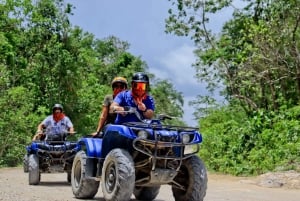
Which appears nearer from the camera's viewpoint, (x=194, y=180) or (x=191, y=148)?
(x=194, y=180)

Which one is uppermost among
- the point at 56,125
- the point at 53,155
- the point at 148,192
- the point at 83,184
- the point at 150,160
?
the point at 56,125

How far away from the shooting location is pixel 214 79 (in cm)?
2561

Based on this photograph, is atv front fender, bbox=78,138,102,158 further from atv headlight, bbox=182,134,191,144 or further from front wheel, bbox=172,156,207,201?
atv headlight, bbox=182,134,191,144

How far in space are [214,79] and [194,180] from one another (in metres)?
18.0

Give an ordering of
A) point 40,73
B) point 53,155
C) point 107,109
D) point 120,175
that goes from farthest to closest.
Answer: point 40,73 < point 53,155 < point 107,109 < point 120,175

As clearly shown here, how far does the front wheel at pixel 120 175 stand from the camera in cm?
742

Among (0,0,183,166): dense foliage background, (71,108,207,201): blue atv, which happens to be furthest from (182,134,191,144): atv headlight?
(0,0,183,166): dense foliage background

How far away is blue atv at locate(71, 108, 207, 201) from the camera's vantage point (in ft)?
24.5

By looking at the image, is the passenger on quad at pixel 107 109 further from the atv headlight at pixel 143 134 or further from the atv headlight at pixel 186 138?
the atv headlight at pixel 186 138

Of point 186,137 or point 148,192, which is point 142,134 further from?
point 148,192

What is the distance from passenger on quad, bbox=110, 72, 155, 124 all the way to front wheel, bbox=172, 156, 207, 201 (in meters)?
0.96

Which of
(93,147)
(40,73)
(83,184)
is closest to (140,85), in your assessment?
(93,147)

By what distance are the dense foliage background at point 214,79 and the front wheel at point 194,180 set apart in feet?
28.3

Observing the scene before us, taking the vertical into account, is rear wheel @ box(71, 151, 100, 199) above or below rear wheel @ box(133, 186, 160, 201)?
above
